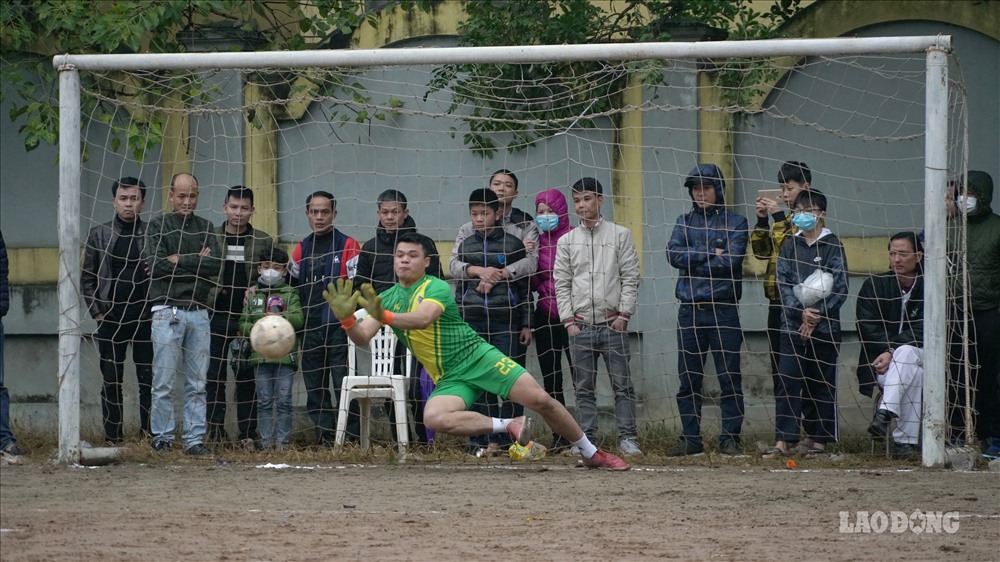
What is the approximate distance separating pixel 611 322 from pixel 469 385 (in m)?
1.82

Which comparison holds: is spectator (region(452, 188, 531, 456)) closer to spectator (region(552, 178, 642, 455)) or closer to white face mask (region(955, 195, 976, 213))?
spectator (region(552, 178, 642, 455))

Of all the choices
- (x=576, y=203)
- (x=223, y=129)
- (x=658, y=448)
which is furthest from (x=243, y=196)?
(x=658, y=448)

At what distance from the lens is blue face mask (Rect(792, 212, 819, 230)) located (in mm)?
9016

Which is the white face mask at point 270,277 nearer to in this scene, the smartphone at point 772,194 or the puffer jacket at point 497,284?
the puffer jacket at point 497,284

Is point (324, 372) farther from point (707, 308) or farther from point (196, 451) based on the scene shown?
point (707, 308)

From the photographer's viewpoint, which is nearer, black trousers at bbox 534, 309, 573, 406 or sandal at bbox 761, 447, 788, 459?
sandal at bbox 761, 447, 788, 459

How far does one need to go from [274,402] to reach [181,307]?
3.41 feet

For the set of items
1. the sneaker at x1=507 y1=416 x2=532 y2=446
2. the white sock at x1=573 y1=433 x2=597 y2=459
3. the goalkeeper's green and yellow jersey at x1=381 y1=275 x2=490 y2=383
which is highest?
the goalkeeper's green and yellow jersey at x1=381 y1=275 x2=490 y2=383

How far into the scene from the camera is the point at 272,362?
9.59 m

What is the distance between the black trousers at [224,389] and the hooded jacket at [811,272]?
4221 mm

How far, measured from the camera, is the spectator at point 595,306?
924cm

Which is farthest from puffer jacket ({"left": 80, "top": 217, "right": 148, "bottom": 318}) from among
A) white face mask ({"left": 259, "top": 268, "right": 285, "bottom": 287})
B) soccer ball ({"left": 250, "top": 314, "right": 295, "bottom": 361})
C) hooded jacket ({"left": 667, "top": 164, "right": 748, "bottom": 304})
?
hooded jacket ({"left": 667, "top": 164, "right": 748, "bottom": 304})

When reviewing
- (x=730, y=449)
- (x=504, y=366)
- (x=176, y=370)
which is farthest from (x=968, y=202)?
(x=176, y=370)

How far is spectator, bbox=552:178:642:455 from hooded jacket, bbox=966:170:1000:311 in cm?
253
